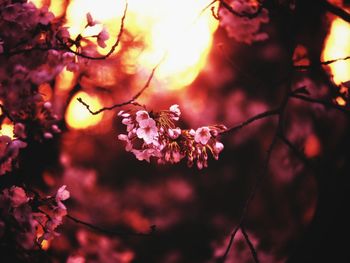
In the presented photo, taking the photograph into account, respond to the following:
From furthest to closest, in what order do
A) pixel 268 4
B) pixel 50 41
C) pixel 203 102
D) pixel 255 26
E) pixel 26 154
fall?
pixel 203 102 → pixel 26 154 → pixel 255 26 → pixel 268 4 → pixel 50 41

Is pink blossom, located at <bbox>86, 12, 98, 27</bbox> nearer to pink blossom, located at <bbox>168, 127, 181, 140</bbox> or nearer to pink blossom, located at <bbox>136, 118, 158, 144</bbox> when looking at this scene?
pink blossom, located at <bbox>136, 118, 158, 144</bbox>

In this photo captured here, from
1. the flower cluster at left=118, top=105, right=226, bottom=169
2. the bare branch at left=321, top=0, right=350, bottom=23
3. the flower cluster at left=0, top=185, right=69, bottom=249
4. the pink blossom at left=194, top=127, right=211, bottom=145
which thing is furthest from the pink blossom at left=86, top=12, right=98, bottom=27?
the bare branch at left=321, top=0, right=350, bottom=23

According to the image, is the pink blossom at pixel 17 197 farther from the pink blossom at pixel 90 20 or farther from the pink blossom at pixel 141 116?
the pink blossom at pixel 90 20

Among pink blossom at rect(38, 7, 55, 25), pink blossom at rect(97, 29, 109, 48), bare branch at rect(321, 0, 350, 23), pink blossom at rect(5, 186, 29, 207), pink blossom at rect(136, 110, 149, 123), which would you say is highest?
pink blossom at rect(38, 7, 55, 25)

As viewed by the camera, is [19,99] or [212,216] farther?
[212,216]

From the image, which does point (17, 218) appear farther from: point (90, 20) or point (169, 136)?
point (90, 20)

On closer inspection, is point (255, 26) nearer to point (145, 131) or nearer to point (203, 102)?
point (145, 131)

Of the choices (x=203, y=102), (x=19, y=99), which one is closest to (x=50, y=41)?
(x=19, y=99)

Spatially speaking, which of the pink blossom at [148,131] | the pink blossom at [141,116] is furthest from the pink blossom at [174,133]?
the pink blossom at [141,116]
